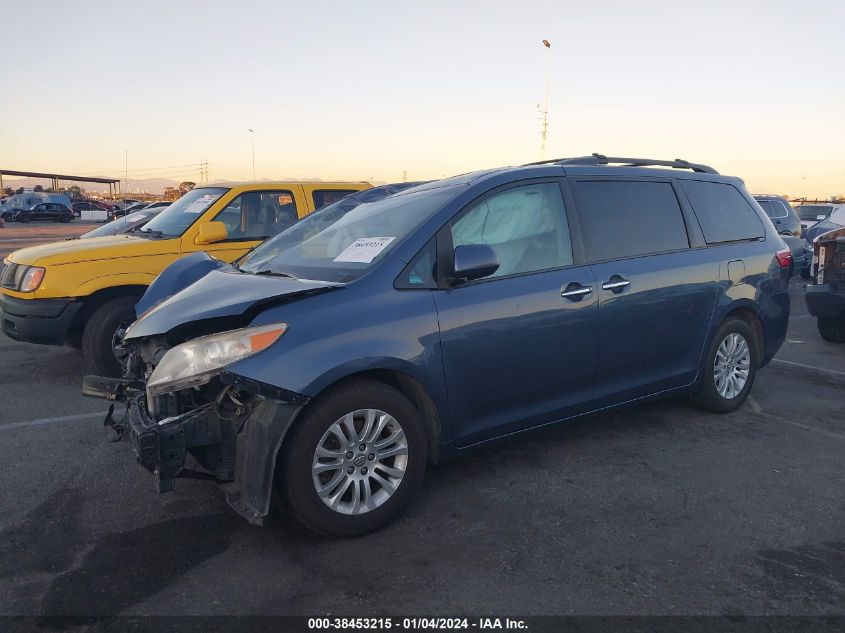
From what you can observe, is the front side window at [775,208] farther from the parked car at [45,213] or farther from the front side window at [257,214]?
the parked car at [45,213]

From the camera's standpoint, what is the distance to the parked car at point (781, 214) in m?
14.7

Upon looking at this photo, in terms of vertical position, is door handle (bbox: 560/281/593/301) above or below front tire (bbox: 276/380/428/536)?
above

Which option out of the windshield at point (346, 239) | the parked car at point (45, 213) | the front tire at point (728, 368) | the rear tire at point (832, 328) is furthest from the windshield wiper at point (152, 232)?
the parked car at point (45, 213)

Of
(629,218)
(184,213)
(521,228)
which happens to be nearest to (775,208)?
(629,218)

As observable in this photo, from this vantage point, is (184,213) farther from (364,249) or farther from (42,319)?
(364,249)

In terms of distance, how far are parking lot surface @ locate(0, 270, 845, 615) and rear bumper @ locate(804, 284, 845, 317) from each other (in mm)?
3148

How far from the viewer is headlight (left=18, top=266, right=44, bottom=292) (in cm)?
575

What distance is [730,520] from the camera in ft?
11.1

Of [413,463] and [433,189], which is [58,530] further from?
[433,189]

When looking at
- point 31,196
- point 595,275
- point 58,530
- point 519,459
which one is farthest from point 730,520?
point 31,196

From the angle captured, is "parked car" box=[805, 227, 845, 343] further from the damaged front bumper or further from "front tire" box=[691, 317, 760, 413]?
the damaged front bumper

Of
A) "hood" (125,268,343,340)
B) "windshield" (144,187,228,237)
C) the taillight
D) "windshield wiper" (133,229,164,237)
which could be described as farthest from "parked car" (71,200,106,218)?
the taillight

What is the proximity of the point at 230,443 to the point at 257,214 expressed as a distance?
4.19 m

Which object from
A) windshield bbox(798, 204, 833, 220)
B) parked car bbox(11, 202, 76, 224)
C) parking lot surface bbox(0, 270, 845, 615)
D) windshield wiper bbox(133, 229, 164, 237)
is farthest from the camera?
parked car bbox(11, 202, 76, 224)
